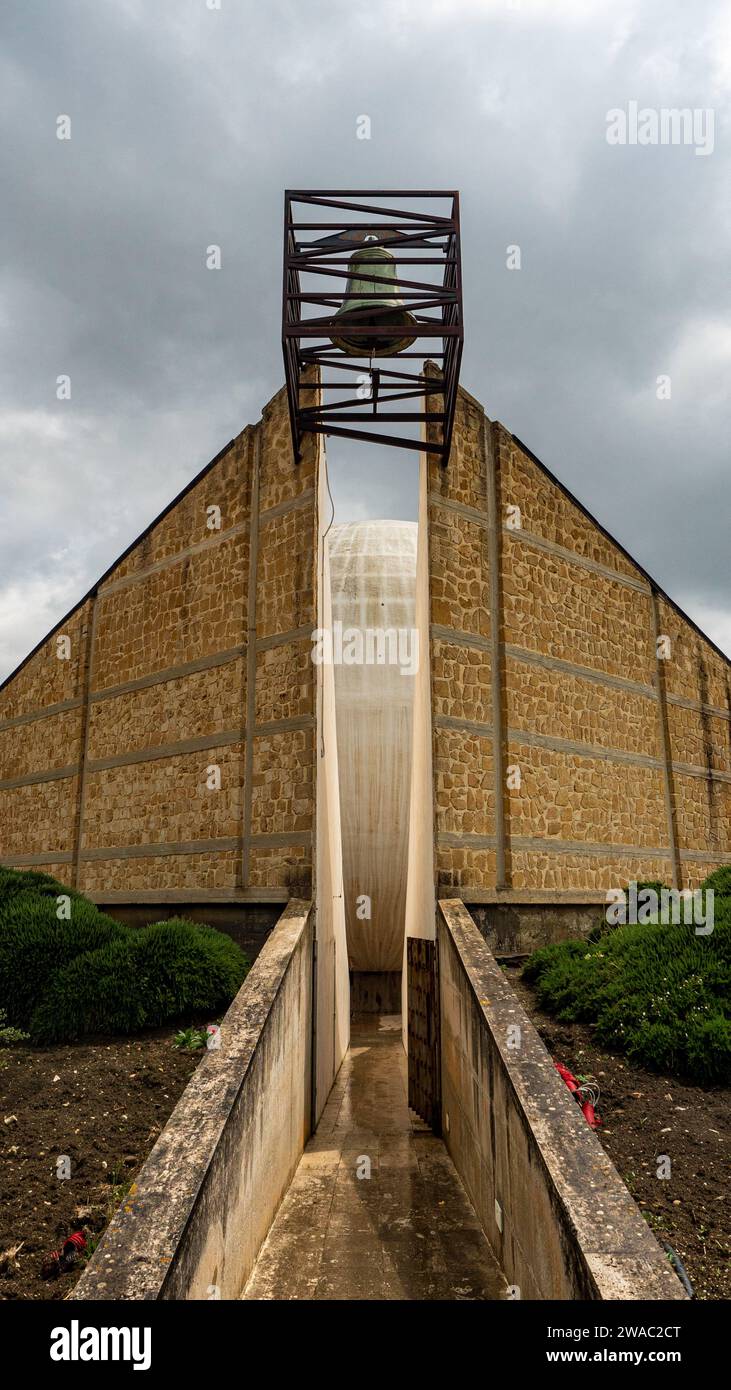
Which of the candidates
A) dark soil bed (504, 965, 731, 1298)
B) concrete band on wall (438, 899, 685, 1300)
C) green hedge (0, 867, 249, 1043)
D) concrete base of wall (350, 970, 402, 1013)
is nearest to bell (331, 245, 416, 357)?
concrete band on wall (438, 899, 685, 1300)

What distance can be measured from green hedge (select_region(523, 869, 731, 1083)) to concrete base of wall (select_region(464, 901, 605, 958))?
2.26 ft

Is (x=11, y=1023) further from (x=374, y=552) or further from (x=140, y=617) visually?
(x=374, y=552)

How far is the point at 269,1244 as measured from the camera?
648cm

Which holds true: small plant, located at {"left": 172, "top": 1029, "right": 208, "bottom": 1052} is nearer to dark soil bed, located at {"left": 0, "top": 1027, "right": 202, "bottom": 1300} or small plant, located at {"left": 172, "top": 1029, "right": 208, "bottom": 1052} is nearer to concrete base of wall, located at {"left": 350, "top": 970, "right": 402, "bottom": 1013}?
dark soil bed, located at {"left": 0, "top": 1027, "right": 202, "bottom": 1300}

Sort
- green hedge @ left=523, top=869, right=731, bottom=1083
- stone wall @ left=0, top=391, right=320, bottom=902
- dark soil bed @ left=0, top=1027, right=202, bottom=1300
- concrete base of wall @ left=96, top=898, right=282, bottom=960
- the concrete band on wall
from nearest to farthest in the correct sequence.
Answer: the concrete band on wall
dark soil bed @ left=0, top=1027, right=202, bottom=1300
green hedge @ left=523, top=869, right=731, bottom=1083
concrete base of wall @ left=96, top=898, right=282, bottom=960
stone wall @ left=0, top=391, right=320, bottom=902

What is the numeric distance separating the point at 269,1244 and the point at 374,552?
1585cm

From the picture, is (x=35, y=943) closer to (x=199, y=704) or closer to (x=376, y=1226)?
(x=199, y=704)

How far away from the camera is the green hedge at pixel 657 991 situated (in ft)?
22.4

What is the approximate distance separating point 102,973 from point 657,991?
491cm

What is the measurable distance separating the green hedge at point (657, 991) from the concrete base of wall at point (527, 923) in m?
0.69

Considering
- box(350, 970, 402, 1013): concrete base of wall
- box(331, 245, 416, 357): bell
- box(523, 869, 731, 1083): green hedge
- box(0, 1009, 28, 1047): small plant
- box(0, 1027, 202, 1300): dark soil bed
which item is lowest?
box(350, 970, 402, 1013): concrete base of wall

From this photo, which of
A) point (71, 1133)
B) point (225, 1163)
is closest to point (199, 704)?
point (71, 1133)

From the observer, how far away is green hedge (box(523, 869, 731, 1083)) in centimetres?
682
